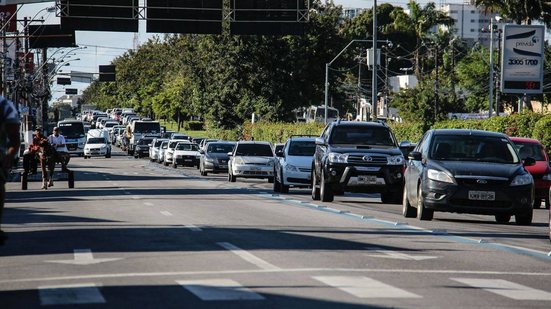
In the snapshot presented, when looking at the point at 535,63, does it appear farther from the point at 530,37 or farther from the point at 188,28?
the point at 188,28

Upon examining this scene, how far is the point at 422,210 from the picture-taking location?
23625 mm

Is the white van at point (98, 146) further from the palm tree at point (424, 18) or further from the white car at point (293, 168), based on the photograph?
the white car at point (293, 168)

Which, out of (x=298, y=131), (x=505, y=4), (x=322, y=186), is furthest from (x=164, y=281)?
(x=505, y=4)

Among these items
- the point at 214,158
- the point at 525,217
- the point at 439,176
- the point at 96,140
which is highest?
the point at 439,176

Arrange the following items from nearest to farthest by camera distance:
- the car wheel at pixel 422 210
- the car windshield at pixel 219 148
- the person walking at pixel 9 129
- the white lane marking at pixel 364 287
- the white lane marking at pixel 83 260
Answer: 1. the white lane marking at pixel 364 287
2. the person walking at pixel 9 129
3. the white lane marking at pixel 83 260
4. the car wheel at pixel 422 210
5. the car windshield at pixel 219 148

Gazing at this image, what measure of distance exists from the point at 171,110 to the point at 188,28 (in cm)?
9916

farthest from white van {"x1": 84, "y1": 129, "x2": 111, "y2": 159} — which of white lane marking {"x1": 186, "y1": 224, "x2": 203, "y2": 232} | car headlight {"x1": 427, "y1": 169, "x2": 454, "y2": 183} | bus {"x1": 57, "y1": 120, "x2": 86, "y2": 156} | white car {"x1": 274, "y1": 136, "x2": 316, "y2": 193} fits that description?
white lane marking {"x1": 186, "y1": 224, "x2": 203, "y2": 232}

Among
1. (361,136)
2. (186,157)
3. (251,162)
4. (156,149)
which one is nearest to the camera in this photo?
(361,136)

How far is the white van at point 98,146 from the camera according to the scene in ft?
297

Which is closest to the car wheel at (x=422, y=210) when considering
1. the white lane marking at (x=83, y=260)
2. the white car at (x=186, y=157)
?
the white lane marking at (x=83, y=260)

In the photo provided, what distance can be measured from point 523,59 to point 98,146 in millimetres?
39220

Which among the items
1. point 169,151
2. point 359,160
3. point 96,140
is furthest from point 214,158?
point 96,140

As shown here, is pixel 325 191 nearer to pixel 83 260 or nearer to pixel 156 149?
pixel 83 260

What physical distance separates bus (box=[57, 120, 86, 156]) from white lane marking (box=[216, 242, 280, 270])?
7676 centimetres
